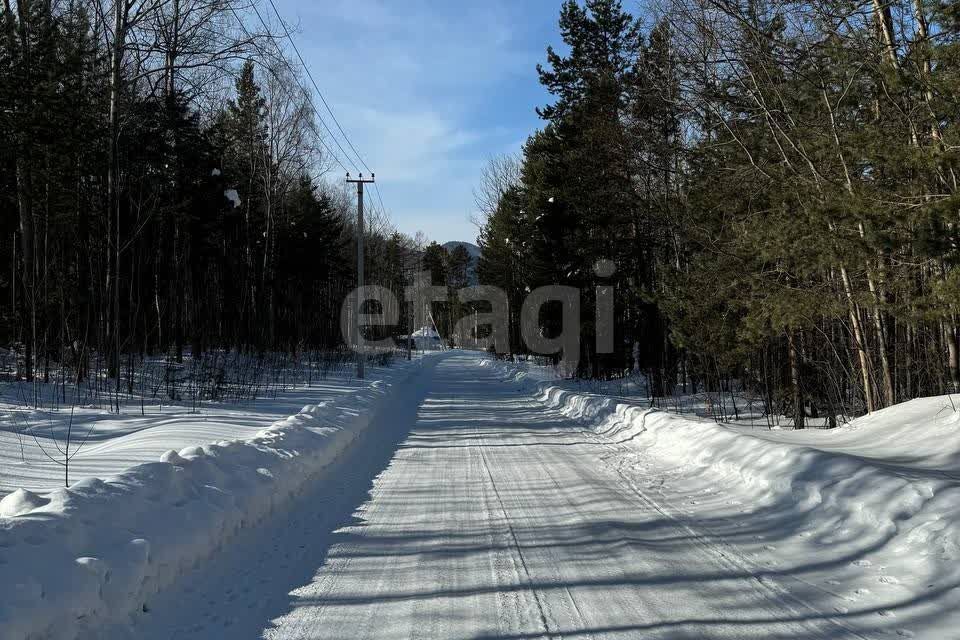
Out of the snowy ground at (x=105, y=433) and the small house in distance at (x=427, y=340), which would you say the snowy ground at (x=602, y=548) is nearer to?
the snowy ground at (x=105, y=433)

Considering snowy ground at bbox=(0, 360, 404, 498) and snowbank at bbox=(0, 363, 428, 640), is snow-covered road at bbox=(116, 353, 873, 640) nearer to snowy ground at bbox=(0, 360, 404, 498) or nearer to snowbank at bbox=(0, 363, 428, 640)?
snowbank at bbox=(0, 363, 428, 640)

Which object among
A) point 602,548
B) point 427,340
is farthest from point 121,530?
point 427,340

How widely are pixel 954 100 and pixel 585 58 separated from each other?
20.8 meters

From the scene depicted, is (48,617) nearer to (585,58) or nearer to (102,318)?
(102,318)

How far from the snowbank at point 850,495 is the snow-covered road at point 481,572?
484mm

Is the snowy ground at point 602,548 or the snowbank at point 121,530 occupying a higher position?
the snowbank at point 121,530

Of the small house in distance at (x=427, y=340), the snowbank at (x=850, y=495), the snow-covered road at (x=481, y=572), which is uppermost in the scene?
the small house in distance at (x=427, y=340)

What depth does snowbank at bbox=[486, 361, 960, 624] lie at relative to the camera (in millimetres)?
4379

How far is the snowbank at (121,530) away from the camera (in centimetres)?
337

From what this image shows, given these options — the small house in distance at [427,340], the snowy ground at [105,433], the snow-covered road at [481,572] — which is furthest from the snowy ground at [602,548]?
the small house in distance at [427,340]

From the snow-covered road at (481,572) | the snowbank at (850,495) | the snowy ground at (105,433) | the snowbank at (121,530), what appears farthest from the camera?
the snowy ground at (105,433)

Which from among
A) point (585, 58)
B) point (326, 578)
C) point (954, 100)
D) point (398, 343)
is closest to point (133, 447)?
point (326, 578)

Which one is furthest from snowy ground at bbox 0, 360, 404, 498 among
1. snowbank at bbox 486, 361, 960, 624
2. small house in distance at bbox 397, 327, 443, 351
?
small house in distance at bbox 397, 327, 443, 351

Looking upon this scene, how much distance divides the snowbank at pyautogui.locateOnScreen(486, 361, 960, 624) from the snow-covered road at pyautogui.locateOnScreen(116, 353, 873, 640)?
484 millimetres
